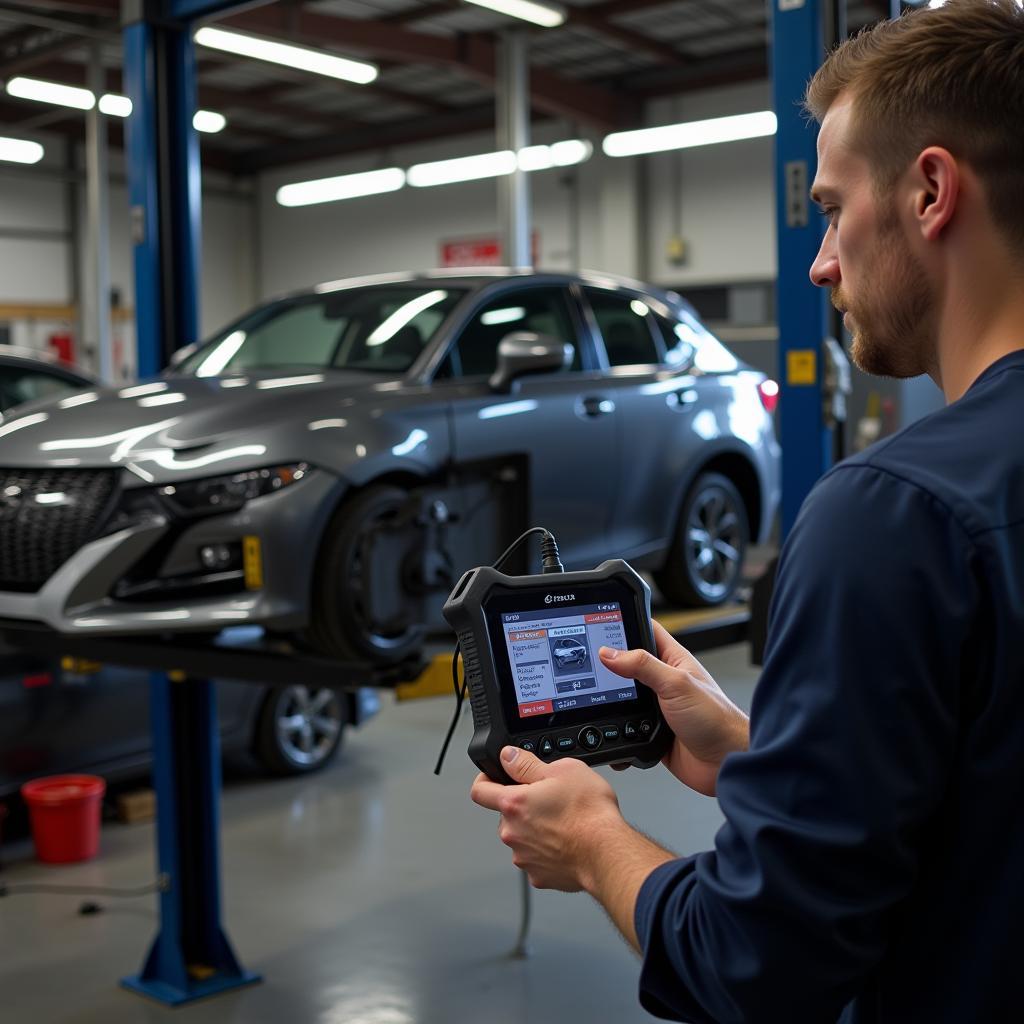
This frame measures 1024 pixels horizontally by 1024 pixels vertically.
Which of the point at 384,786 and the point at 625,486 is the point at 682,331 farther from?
the point at 384,786

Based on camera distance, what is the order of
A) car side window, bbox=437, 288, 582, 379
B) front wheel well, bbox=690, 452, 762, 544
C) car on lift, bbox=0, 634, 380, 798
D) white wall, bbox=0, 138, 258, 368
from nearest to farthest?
car side window, bbox=437, 288, 582, 379 → car on lift, bbox=0, 634, 380, 798 → front wheel well, bbox=690, 452, 762, 544 → white wall, bbox=0, 138, 258, 368

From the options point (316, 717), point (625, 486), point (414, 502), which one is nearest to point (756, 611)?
point (414, 502)

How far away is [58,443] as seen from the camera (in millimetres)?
3930

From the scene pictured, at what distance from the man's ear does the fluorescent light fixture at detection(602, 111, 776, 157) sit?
538 inches

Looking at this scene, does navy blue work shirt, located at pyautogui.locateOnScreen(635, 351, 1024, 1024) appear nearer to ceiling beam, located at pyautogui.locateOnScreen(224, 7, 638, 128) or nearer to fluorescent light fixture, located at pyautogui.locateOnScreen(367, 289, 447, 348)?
fluorescent light fixture, located at pyautogui.locateOnScreen(367, 289, 447, 348)

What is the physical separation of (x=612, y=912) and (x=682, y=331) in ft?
15.0

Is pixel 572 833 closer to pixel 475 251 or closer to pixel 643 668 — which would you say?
pixel 643 668

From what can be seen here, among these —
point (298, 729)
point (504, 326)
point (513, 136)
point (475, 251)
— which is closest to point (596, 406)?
point (504, 326)

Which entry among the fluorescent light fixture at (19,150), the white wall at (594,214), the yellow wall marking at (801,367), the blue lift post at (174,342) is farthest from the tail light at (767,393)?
the fluorescent light fixture at (19,150)

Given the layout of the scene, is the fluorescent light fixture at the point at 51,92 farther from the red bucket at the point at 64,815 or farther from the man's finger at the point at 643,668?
the man's finger at the point at 643,668

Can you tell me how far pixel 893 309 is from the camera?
1067 millimetres

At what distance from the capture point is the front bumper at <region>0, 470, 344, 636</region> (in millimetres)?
3611

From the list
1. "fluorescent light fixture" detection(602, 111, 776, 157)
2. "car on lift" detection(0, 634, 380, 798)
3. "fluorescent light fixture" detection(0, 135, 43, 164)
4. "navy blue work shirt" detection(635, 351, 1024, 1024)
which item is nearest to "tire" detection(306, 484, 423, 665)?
"car on lift" detection(0, 634, 380, 798)

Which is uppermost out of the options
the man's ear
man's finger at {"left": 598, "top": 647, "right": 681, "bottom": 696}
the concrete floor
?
the man's ear
